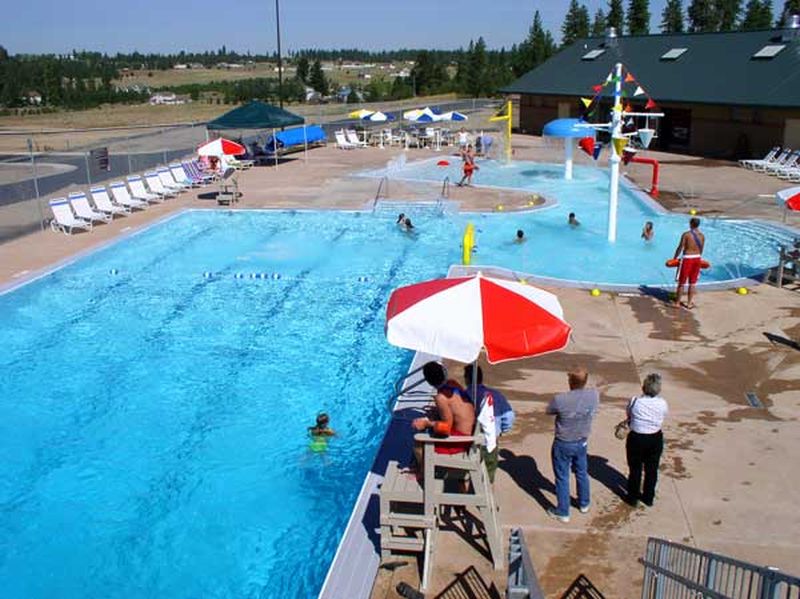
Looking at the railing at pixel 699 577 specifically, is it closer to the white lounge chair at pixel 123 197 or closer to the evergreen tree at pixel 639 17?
the white lounge chair at pixel 123 197

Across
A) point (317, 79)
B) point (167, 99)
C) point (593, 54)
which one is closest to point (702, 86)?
point (593, 54)

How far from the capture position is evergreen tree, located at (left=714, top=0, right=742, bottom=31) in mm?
75500

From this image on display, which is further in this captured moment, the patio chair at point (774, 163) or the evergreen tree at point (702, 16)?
the evergreen tree at point (702, 16)

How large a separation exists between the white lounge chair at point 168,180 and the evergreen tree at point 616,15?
52.2m

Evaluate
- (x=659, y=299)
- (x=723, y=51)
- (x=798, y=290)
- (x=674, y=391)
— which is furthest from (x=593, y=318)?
(x=723, y=51)

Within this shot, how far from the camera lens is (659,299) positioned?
1257cm

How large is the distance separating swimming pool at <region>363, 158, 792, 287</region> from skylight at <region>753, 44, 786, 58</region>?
12.8 metres

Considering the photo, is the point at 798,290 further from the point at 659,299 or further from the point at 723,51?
the point at 723,51

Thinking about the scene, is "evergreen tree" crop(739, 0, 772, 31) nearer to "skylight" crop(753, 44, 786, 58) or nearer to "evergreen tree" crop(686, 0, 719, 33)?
Answer: "evergreen tree" crop(686, 0, 719, 33)

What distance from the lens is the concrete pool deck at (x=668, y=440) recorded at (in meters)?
5.84

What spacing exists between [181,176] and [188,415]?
54.8ft

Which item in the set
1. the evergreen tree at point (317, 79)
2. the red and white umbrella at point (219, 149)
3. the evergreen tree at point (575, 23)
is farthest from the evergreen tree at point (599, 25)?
the red and white umbrella at point (219, 149)

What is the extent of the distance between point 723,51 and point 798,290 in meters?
25.0

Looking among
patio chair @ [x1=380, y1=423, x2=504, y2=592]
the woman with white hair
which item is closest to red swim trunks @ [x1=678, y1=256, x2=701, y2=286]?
the woman with white hair
